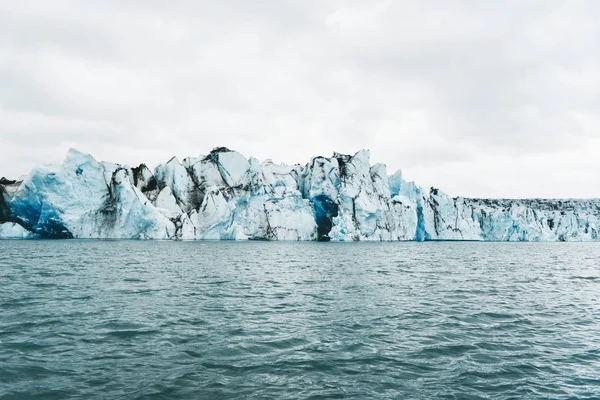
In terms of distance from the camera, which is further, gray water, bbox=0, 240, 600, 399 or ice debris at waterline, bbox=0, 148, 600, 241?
ice debris at waterline, bbox=0, 148, 600, 241

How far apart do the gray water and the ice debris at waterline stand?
39.8 metres

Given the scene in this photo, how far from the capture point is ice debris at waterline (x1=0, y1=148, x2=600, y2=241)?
176 feet

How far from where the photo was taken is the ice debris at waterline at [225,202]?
53625 millimetres

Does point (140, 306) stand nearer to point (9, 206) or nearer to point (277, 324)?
point (277, 324)

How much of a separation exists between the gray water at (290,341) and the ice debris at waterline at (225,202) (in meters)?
39.8

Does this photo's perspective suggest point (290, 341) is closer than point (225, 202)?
Yes

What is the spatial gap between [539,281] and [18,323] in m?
22.8

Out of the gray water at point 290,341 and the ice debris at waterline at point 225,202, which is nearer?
the gray water at point 290,341

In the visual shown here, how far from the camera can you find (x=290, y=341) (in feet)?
29.5

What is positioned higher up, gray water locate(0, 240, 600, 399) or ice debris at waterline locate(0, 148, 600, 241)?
ice debris at waterline locate(0, 148, 600, 241)

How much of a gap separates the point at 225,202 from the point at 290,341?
5224 centimetres

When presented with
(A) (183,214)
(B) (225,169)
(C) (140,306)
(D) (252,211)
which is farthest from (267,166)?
(C) (140,306)

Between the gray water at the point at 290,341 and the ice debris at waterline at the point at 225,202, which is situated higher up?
the ice debris at waterline at the point at 225,202

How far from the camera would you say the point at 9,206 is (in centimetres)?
5362
